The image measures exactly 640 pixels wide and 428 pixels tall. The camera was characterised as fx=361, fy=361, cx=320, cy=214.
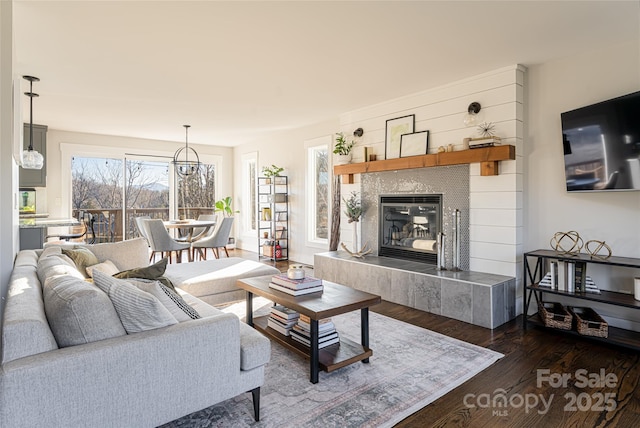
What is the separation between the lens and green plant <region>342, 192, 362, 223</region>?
16.4ft

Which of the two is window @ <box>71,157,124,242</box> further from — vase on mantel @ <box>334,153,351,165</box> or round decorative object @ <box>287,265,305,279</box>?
round decorative object @ <box>287,265,305,279</box>

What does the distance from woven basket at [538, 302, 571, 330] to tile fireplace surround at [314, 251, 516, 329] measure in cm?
29

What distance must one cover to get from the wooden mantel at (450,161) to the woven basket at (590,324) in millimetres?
1454

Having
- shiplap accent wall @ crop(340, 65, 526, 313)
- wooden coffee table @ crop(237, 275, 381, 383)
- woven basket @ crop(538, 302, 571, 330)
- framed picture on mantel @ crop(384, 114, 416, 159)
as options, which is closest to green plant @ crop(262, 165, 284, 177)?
framed picture on mantel @ crop(384, 114, 416, 159)

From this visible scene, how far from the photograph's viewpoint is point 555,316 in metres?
3.09

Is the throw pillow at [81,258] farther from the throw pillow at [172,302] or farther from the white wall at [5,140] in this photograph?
the throw pillow at [172,302]

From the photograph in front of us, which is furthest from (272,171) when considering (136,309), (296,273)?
(136,309)

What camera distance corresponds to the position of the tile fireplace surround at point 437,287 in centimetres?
329

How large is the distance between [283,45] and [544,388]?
3.13m

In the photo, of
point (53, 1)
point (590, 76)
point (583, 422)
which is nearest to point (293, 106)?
point (53, 1)

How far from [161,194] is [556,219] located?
281 inches

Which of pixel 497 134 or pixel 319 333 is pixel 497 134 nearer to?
pixel 497 134

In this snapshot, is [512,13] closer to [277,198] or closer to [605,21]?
[605,21]

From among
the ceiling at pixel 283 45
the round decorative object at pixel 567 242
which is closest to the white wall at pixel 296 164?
the ceiling at pixel 283 45
